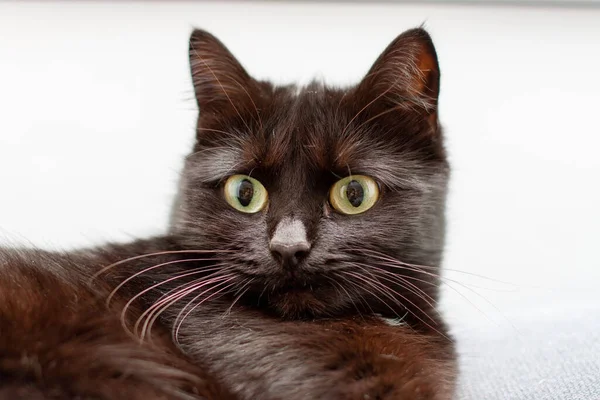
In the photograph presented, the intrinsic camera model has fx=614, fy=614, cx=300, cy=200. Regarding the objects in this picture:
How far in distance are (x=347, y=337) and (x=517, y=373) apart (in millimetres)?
537

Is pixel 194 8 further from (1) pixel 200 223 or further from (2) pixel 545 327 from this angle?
(2) pixel 545 327

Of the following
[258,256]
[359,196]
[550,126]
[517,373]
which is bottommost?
[517,373]

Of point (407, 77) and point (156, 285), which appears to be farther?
point (407, 77)

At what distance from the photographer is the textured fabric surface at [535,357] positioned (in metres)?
1.19

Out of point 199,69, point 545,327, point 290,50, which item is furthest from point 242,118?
point 545,327

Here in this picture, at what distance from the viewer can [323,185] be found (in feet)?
3.60

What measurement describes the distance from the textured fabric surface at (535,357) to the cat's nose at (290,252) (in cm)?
42

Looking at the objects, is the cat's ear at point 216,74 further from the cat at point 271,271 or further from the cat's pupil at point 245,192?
the cat's pupil at point 245,192

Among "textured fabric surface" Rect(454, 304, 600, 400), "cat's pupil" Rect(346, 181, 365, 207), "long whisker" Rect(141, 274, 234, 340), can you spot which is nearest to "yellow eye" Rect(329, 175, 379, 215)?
"cat's pupil" Rect(346, 181, 365, 207)

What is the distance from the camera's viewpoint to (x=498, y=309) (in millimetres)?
1894

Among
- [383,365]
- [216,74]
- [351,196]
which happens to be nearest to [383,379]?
[383,365]

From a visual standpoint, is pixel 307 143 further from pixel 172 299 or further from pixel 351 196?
pixel 172 299

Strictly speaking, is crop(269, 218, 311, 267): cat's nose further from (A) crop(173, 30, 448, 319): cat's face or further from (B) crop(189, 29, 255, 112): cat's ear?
(B) crop(189, 29, 255, 112): cat's ear

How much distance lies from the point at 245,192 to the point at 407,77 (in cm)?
39
